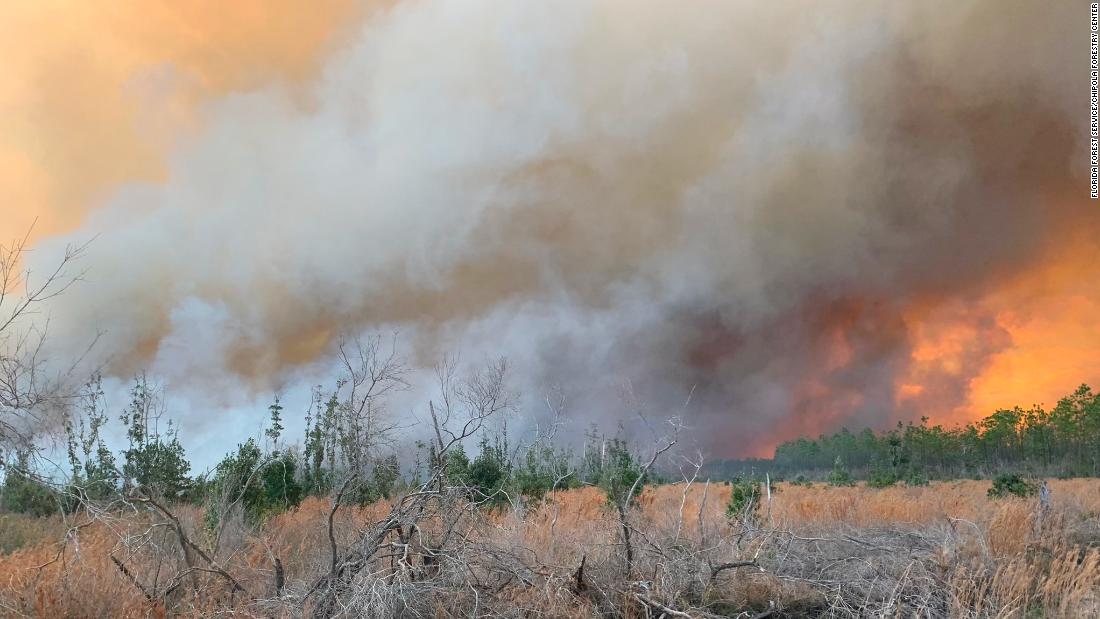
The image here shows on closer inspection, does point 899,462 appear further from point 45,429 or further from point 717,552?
point 45,429

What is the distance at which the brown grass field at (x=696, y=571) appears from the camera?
10.1 meters

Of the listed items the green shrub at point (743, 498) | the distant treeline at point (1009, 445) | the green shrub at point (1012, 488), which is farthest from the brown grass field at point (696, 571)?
the distant treeline at point (1009, 445)

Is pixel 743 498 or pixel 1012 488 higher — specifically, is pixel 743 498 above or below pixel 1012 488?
above

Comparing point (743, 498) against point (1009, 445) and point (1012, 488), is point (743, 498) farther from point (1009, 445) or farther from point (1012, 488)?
point (1009, 445)

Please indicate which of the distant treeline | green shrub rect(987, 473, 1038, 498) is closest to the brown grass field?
green shrub rect(987, 473, 1038, 498)

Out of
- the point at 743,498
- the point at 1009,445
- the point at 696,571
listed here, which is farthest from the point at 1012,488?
the point at 1009,445

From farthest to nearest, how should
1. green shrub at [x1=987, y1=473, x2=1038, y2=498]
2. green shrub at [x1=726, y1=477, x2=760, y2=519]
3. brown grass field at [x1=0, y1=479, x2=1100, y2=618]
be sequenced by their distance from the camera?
green shrub at [x1=987, y1=473, x2=1038, y2=498] → green shrub at [x1=726, y1=477, x2=760, y2=519] → brown grass field at [x1=0, y1=479, x2=1100, y2=618]

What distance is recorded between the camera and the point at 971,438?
8225cm

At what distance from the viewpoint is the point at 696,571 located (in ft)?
37.9

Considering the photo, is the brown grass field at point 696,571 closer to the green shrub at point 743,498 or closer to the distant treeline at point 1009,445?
the green shrub at point 743,498

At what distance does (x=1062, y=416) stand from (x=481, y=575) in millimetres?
85207

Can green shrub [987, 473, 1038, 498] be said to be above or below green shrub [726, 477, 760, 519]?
below

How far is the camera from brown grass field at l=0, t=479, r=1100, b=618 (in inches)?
399

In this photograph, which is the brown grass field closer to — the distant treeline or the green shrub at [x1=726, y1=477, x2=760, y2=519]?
the green shrub at [x1=726, y1=477, x2=760, y2=519]
